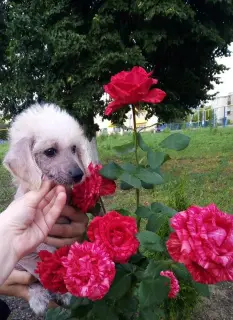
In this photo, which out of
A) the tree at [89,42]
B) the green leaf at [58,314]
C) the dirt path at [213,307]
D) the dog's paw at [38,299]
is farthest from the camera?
the tree at [89,42]

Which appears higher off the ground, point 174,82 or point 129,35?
point 129,35

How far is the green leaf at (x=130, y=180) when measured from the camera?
1046mm

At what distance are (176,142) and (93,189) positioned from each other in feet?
1.06

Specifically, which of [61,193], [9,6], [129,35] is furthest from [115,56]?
[61,193]

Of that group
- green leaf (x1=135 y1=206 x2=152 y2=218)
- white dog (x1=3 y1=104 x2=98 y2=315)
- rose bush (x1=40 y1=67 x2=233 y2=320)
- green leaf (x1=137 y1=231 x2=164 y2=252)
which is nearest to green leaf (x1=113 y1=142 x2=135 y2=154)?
rose bush (x1=40 y1=67 x2=233 y2=320)

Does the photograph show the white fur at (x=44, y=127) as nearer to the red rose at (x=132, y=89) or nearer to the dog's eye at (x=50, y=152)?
the dog's eye at (x=50, y=152)

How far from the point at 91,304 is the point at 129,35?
6.64 metres

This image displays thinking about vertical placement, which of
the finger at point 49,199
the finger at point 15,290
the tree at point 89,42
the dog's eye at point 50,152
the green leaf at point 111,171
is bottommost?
the finger at point 15,290

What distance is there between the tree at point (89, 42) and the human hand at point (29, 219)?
5.55 meters

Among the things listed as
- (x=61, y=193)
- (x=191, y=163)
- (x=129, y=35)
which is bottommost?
(x=191, y=163)

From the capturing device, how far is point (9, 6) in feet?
24.2

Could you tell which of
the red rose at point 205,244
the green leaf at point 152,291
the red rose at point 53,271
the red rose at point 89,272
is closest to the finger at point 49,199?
the red rose at point 53,271

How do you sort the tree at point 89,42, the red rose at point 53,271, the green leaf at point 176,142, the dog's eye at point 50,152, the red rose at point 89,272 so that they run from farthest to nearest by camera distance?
1. the tree at point 89,42
2. the dog's eye at point 50,152
3. the green leaf at point 176,142
4. the red rose at point 53,271
5. the red rose at point 89,272

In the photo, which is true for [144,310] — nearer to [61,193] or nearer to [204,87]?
[61,193]
